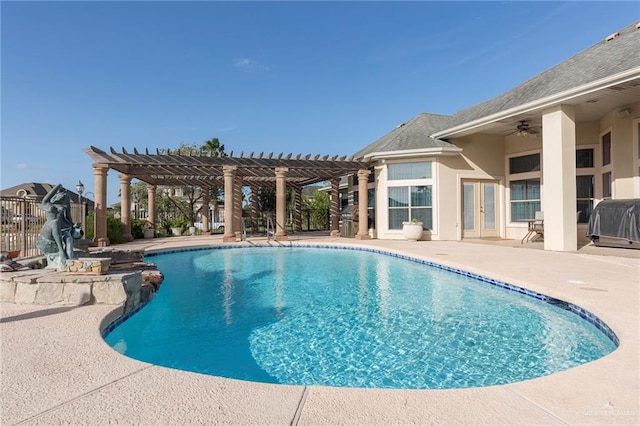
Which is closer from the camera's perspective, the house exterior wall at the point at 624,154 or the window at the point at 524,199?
the house exterior wall at the point at 624,154

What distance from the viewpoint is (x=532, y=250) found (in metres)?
9.95

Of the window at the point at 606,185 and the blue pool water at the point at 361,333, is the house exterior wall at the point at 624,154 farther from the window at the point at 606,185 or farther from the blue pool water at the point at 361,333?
the blue pool water at the point at 361,333

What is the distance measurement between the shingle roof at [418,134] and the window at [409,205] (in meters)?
1.81

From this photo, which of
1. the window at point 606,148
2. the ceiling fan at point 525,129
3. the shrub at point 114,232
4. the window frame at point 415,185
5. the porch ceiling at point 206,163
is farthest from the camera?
the shrub at point 114,232

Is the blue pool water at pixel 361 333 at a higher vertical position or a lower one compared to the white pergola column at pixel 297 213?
lower

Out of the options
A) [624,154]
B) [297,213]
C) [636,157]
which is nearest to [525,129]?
[624,154]

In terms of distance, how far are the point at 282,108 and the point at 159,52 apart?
9.78 m

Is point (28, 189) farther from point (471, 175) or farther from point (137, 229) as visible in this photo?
point (471, 175)

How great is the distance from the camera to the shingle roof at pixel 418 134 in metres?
14.2

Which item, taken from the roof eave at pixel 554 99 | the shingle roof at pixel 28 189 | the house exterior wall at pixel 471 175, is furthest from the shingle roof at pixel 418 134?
the shingle roof at pixel 28 189

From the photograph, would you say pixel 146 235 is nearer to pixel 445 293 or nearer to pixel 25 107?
pixel 25 107

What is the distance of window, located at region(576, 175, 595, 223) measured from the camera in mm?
11326

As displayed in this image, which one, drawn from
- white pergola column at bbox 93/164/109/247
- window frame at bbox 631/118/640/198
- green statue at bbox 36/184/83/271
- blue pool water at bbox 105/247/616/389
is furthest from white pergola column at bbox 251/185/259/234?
window frame at bbox 631/118/640/198

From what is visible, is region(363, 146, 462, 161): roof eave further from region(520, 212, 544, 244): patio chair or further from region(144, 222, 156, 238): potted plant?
region(144, 222, 156, 238): potted plant
